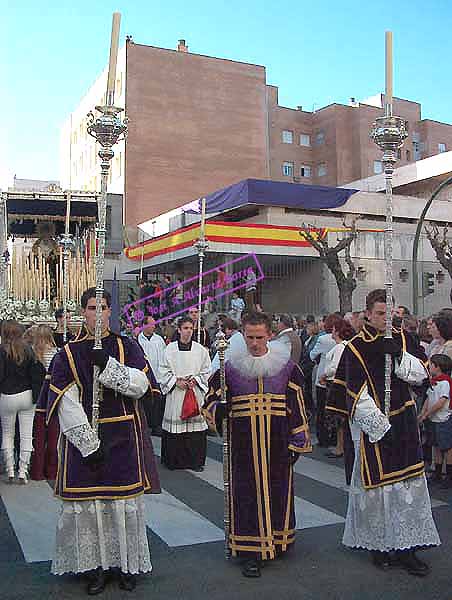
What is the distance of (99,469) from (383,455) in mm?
1906

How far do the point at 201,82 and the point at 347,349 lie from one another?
42.6 meters

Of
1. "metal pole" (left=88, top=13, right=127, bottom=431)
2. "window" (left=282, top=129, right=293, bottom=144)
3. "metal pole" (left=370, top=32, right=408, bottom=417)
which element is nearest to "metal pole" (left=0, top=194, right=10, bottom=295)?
"metal pole" (left=88, top=13, right=127, bottom=431)

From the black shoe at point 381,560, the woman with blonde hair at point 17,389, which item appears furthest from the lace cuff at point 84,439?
the woman with blonde hair at point 17,389

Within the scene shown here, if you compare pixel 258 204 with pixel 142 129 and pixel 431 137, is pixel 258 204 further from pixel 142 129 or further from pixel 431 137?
pixel 431 137

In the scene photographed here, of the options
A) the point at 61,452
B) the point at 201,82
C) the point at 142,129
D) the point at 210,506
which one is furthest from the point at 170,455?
the point at 201,82

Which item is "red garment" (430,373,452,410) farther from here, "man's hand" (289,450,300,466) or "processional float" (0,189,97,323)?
"processional float" (0,189,97,323)

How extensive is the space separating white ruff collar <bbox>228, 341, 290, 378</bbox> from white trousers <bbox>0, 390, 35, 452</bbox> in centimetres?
339

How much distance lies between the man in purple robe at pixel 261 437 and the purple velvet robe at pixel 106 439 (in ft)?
1.95

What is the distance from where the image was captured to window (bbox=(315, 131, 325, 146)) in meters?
57.8

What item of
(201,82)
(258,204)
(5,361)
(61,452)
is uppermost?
(201,82)

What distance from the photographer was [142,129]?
42.6 m

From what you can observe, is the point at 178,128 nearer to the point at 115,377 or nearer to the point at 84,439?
the point at 115,377

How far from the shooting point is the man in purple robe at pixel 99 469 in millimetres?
4270

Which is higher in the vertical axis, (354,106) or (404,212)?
(354,106)
